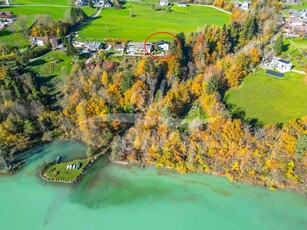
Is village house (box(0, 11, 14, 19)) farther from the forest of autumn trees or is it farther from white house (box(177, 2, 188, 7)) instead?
white house (box(177, 2, 188, 7))

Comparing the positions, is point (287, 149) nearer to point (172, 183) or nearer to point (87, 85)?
point (172, 183)

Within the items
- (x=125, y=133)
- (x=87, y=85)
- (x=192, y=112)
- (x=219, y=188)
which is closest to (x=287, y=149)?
(x=219, y=188)

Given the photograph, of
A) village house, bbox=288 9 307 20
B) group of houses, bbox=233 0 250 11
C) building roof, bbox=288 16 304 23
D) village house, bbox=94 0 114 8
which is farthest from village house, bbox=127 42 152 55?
village house, bbox=288 9 307 20

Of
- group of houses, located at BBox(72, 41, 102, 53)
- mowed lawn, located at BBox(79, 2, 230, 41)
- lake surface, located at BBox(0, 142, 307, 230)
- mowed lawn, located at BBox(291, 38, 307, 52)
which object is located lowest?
lake surface, located at BBox(0, 142, 307, 230)

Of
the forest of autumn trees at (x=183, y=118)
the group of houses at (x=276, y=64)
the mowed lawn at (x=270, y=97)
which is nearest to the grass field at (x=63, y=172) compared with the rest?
the forest of autumn trees at (x=183, y=118)

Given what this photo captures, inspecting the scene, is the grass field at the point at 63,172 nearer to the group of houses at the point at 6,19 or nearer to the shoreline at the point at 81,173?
the shoreline at the point at 81,173

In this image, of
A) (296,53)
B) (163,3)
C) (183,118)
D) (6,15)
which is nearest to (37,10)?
(6,15)
